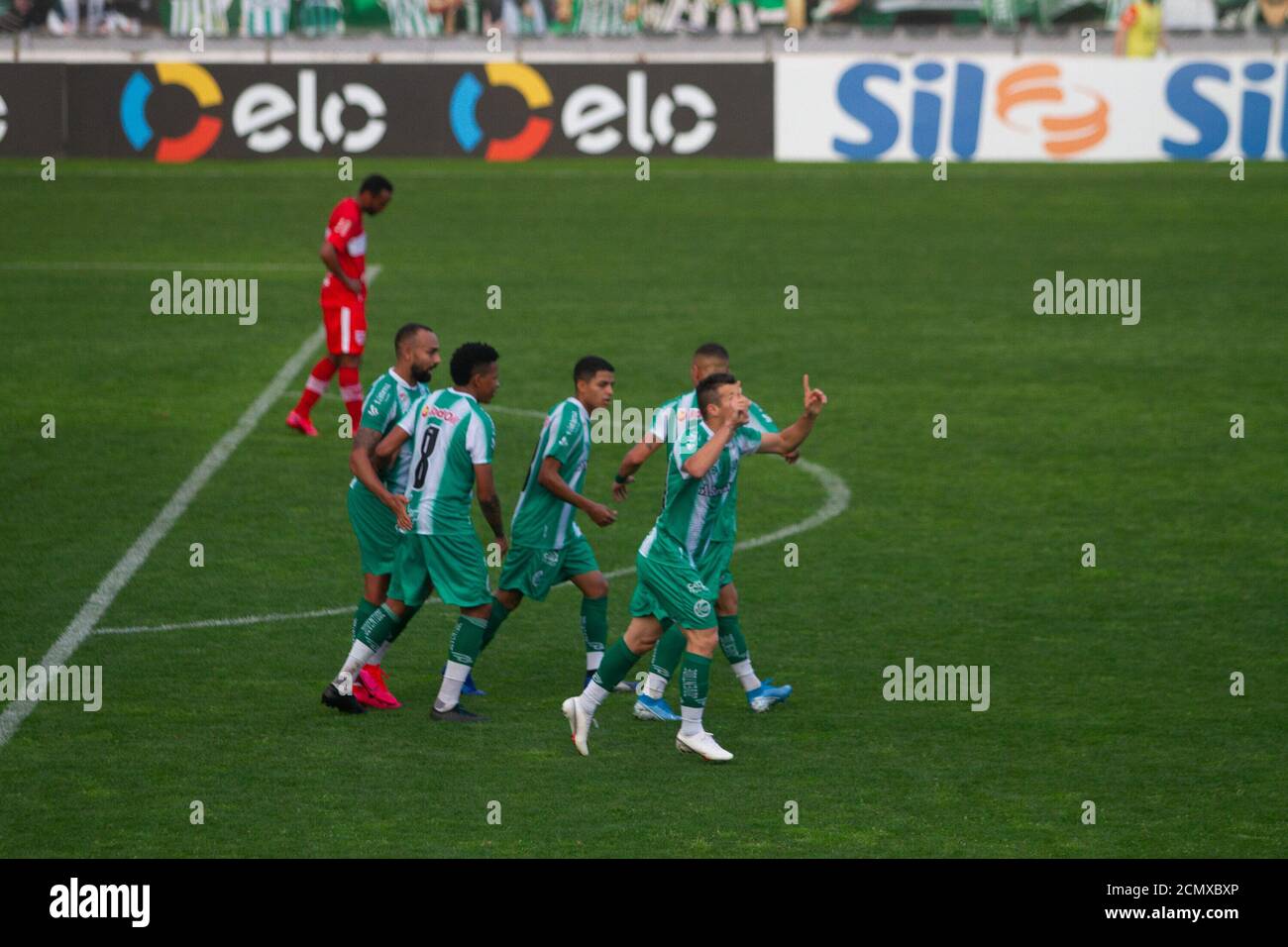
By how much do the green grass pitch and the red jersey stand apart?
122 cm

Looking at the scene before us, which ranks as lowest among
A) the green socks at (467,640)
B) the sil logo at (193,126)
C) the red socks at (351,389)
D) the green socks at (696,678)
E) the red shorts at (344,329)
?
the green socks at (696,678)

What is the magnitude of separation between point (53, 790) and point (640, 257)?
56.1ft

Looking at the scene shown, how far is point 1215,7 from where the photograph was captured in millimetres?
39375

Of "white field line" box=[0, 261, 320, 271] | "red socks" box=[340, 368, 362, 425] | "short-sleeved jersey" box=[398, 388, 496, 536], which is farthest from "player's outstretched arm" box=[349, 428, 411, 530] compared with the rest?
"white field line" box=[0, 261, 320, 271]

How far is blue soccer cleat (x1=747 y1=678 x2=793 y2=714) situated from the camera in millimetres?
9812

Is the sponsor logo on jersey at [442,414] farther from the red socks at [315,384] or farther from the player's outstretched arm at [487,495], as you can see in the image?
the red socks at [315,384]

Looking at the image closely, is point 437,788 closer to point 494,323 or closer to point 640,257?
point 494,323

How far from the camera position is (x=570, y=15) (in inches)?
1534

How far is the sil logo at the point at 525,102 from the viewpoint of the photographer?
32.5 metres

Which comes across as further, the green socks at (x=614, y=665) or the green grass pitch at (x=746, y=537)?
the green socks at (x=614, y=665)
